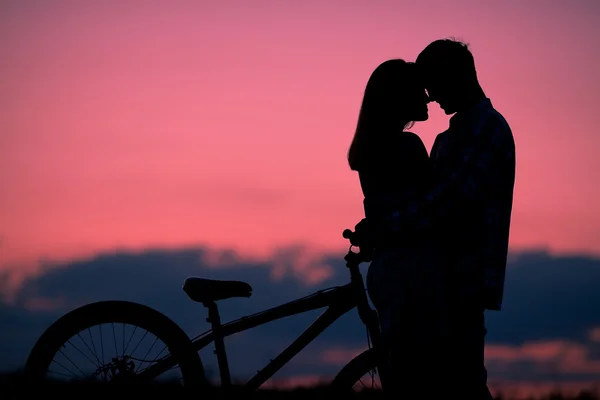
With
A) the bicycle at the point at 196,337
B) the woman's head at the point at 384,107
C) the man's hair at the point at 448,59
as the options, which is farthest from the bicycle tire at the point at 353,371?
the man's hair at the point at 448,59

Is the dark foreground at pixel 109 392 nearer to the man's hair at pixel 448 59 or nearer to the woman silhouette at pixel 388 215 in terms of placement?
the woman silhouette at pixel 388 215

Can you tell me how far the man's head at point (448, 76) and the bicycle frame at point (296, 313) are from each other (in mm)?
1361

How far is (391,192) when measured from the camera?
566cm

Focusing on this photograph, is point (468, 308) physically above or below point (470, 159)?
below

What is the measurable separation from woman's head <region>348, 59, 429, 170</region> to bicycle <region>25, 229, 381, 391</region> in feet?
2.50

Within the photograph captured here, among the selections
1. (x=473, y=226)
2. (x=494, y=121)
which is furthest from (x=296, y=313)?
(x=494, y=121)

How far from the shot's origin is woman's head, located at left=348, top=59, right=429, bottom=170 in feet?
18.6

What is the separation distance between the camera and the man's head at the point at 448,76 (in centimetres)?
611

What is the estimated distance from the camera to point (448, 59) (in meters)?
6.10

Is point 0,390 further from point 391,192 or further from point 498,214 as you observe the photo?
point 498,214

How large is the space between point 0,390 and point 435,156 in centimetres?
373

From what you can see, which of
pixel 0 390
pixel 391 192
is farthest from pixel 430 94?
pixel 0 390

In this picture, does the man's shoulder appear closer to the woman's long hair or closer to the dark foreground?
the woman's long hair

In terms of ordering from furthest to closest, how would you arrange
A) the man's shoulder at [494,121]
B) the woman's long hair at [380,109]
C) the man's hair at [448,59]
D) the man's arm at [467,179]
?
the man's hair at [448,59] < the man's shoulder at [494,121] < the woman's long hair at [380,109] < the man's arm at [467,179]
